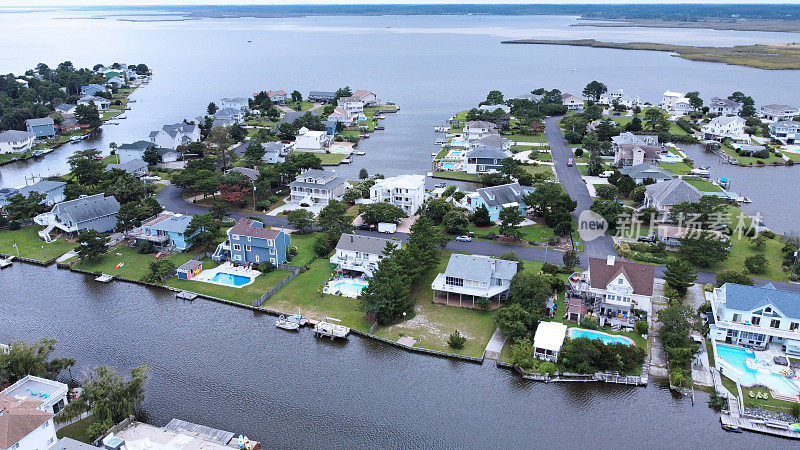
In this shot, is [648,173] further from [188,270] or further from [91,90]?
[91,90]

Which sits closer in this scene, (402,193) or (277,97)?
(402,193)

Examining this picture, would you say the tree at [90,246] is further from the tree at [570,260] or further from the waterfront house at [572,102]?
the waterfront house at [572,102]

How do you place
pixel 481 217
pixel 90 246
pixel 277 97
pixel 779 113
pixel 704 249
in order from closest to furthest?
1. pixel 704 249
2. pixel 90 246
3. pixel 481 217
4. pixel 779 113
5. pixel 277 97

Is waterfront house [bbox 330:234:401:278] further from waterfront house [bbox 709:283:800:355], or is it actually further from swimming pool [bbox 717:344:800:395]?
swimming pool [bbox 717:344:800:395]

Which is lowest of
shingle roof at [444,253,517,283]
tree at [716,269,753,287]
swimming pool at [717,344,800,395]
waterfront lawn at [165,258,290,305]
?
swimming pool at [717,344,800,395]

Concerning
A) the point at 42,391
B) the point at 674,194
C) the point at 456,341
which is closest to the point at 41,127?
the point at 42,391

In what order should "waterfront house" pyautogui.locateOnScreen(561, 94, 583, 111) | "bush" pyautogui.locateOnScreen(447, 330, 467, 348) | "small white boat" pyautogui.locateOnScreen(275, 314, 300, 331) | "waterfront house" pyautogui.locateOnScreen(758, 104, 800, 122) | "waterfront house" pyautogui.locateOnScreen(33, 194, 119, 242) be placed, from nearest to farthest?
"bush" pyautogui.locateOnScreen(447, 330, 467, 348), "small white boat" pyautogui.locateOnScreen(275, 314, 300, 331), "waterfront house" pyautogui.locateOnScreen(33, 194, 119, 242), "waterfront house" pyautogui.locateOnScreen(758, 104, 800, 122), "waterfront house" pyautogui.locateOnScreen(561, 94, 583, 111)

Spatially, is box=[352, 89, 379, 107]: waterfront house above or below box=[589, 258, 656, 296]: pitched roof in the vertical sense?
above

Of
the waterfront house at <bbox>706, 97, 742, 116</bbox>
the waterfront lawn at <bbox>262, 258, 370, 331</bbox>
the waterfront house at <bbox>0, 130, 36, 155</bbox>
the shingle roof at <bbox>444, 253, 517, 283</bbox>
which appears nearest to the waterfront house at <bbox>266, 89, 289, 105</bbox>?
the waterfront house at <bbox>0, 130, 36, 155</bbox>
